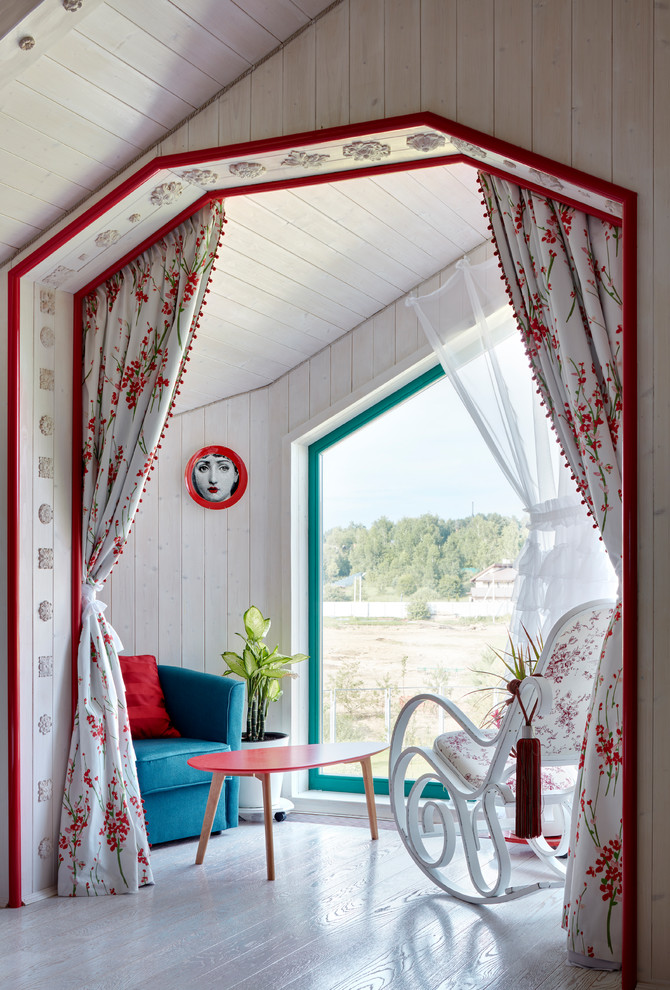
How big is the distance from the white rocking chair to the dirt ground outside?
1358 millimetres

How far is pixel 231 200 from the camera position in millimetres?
3838

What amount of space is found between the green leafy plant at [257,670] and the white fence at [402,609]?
1.53 ft

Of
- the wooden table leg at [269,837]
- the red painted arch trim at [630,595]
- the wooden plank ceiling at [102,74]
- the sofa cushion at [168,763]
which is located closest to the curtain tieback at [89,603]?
the sofa cushion at [168,763]

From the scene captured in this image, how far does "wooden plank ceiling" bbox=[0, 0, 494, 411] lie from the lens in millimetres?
2881

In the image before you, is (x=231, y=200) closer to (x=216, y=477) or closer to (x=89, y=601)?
(x=89, y=601)

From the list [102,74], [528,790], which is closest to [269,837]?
[528,790]

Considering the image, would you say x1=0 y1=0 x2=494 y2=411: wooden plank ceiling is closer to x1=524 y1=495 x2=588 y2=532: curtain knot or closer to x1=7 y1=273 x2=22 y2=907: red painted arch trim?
x1=7 y1=273 x2=22 y2=907: red painted arch trim

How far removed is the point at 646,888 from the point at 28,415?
2.70m

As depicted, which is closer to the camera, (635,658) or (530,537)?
(635,658)

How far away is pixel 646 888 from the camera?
8.58 ft

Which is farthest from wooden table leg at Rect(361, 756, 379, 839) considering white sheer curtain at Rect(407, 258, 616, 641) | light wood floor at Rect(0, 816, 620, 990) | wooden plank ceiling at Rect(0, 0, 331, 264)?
wooden plank ceiling at Rect(0, 0, 331, 264)

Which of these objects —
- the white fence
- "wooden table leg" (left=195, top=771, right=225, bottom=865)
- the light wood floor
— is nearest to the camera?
the light wood floor

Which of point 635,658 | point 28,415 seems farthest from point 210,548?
point 635,658

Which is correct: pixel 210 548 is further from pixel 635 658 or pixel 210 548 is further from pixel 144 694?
pixel 635 658
